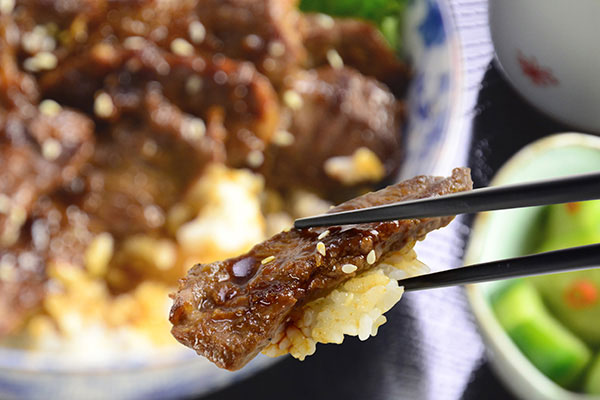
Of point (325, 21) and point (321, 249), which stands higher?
point (321, 249)

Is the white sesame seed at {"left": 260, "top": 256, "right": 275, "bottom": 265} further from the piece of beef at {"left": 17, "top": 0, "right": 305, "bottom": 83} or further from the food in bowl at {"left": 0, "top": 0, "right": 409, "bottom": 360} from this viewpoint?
the piece of beef at {"left": 17, "top": 0, "right": 305, "bottom": 83}

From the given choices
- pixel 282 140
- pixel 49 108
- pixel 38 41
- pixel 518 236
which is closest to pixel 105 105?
pixel 49 108

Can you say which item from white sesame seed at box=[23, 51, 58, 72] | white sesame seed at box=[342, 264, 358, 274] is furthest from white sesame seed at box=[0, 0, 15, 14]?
white sesame seed at box=[342, 264, 358, 274]

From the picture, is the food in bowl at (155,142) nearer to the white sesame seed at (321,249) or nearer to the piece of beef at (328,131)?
the piece of beef at (328,131)

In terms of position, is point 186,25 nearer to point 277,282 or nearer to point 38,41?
point 38,41

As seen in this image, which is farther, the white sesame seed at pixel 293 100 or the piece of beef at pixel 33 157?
the white sesame seed at pixel 293 100

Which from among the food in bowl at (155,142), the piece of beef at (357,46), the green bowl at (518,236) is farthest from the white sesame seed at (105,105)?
the green bowl at (518,236)

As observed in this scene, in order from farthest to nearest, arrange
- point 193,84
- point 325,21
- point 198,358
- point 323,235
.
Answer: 1. point 325,21
2. point 193,84
3. point 198,358
4. point 323,235

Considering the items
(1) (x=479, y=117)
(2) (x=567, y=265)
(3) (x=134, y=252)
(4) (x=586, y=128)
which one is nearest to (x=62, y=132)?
(3) (x=134, y=252)
